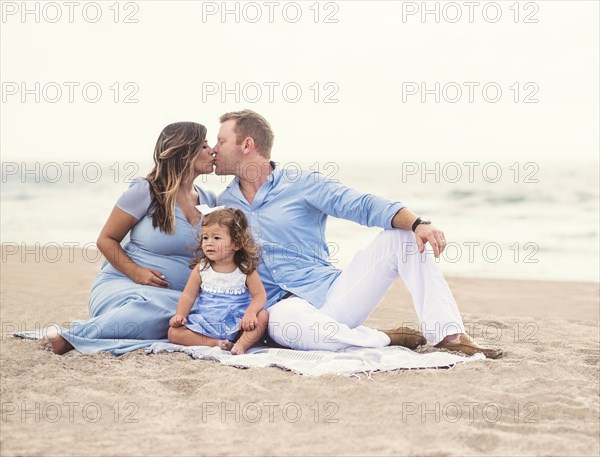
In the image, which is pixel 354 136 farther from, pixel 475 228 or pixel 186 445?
pixel 186 445

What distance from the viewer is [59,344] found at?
3.94 metres

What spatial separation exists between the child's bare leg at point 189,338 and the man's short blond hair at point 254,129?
1151 mm

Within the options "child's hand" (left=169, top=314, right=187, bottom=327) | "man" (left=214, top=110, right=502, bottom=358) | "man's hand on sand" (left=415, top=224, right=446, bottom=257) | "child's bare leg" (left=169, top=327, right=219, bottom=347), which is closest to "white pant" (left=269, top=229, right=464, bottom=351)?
"man" (left=214, top=110, right=502, bottom=358)

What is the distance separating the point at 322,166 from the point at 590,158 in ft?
26.5

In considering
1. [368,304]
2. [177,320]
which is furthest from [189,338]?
[368,304]

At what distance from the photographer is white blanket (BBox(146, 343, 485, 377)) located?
3396 millimetres

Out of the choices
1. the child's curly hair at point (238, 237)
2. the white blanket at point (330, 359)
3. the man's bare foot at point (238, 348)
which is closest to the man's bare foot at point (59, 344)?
the white blanket at point (330, 359)

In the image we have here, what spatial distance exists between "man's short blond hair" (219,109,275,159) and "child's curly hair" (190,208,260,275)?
1.77ft

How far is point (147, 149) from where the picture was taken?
70.1 ft

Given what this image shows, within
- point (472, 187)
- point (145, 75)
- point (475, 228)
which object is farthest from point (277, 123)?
point (475, 228)

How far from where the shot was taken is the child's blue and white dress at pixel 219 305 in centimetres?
394

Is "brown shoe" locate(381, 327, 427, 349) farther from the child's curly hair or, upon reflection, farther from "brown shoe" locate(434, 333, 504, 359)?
the child's curly hair

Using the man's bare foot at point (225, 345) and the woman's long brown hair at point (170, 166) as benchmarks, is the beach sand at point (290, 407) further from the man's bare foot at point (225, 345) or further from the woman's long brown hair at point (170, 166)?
the woman's long brown hair at point (170, 166)

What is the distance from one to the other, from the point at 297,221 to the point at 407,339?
2.94 feet
